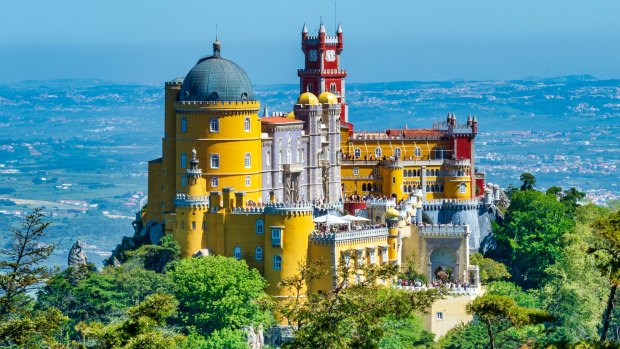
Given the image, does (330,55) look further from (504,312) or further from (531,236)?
(504,312)

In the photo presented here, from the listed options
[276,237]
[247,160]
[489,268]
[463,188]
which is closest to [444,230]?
[489,268]

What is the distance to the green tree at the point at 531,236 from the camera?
112 meters

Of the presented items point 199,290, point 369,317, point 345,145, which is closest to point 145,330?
point 369,317

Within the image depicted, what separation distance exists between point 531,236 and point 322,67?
67.2 ft

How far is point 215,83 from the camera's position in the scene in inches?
4058

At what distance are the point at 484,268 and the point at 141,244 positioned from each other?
20207 millimetres

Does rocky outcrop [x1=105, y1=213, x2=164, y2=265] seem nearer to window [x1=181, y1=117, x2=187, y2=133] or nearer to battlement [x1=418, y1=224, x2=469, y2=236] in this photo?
window [x1=181, y1=117, x2=187, y2=133]

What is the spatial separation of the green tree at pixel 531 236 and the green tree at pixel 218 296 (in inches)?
878

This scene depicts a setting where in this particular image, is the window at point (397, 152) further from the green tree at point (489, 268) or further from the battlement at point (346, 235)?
the battlement at point (346, 235)

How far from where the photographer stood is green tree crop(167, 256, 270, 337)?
94.8 m

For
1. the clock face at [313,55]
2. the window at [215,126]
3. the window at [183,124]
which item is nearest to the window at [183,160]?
the window at [183,124]

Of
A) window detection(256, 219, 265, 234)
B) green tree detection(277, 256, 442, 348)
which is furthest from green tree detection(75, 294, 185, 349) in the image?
window detection(256, 219, 265, 234)

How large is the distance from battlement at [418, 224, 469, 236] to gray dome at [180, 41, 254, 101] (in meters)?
12.4

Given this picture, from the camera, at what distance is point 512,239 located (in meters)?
113
